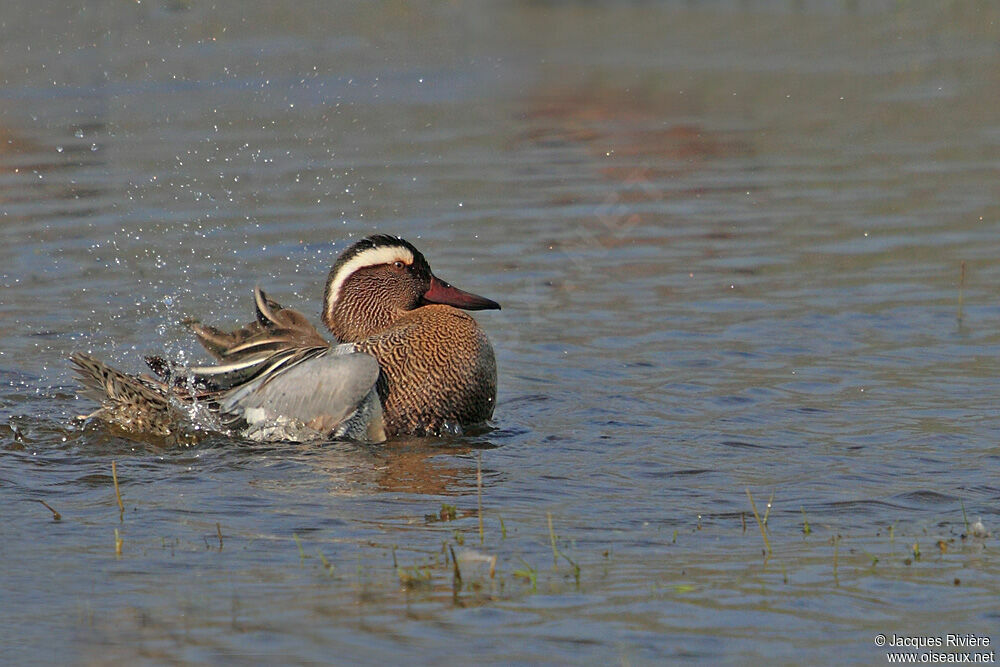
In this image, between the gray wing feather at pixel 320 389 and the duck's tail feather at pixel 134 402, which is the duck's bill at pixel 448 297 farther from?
the duck's tail feather at pixel 134 402

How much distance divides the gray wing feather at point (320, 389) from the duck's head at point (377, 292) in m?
0.48

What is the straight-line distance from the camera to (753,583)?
16.0 feet

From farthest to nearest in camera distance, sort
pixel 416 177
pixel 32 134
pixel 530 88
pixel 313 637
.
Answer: pixel 530 88, pixel 32 134, pixel 416 177, pixel 313 637

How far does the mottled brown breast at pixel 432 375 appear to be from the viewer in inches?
287

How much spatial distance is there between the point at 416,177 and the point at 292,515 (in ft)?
22.7

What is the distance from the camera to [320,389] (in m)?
7.05

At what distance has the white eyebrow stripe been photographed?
7.52 metres

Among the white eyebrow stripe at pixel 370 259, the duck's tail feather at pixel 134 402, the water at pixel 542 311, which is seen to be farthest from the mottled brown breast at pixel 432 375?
the duck's tail feather at pixel 134 402

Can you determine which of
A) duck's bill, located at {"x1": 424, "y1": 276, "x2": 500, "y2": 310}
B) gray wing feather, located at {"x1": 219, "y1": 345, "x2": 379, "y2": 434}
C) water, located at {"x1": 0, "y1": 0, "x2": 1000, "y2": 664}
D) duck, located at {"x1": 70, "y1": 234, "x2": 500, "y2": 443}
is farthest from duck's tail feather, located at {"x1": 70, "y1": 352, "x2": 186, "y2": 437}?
duck's bill, located at {"x1": 424, "y1": 276, "x2": 500, "y2": 310}

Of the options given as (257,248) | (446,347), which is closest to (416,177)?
(257,248)

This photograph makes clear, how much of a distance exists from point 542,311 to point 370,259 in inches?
79.8

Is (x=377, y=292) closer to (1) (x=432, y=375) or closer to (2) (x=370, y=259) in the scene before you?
(2) (x=370, y=259)

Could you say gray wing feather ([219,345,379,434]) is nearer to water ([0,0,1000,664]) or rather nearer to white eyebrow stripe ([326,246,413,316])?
water ([0,0,1000,664])

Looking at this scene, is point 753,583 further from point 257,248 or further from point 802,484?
point 257,248
